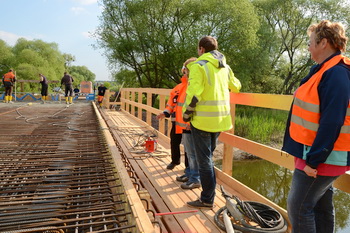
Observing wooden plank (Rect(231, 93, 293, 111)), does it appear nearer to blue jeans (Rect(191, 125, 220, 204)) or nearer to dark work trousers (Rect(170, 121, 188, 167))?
blue jeans (Rect(191, 125, 220, 204))

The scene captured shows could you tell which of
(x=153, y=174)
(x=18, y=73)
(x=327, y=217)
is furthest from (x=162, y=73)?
(x=18, y=73)

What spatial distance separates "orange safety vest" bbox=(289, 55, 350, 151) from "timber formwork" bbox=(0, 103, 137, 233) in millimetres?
1245

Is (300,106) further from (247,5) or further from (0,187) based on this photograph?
(247,5)

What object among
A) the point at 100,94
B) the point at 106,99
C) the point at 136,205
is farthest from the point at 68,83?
the point at 136,205

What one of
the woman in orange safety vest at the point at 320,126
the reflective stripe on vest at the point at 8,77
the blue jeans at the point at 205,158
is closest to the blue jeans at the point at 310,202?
the woman in orange safety vest at the point at 320,126

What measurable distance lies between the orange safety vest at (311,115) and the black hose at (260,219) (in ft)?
2.93

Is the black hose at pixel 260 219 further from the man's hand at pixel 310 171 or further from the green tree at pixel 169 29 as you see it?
the green tree at pixel 169 29

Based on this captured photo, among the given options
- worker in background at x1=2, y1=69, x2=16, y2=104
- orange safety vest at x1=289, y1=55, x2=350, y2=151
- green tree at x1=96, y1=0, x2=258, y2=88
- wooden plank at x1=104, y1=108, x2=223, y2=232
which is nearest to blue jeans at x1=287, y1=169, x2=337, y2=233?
orange safety vest at x1=289, y1=55, x2=350, y2=151

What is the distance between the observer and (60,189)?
2.88 m

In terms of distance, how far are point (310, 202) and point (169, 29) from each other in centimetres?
2430

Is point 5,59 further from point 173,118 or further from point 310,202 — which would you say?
point 310,202

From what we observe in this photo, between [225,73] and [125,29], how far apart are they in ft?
78.0

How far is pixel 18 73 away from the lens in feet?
156

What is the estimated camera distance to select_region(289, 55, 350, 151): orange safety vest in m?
1.57
